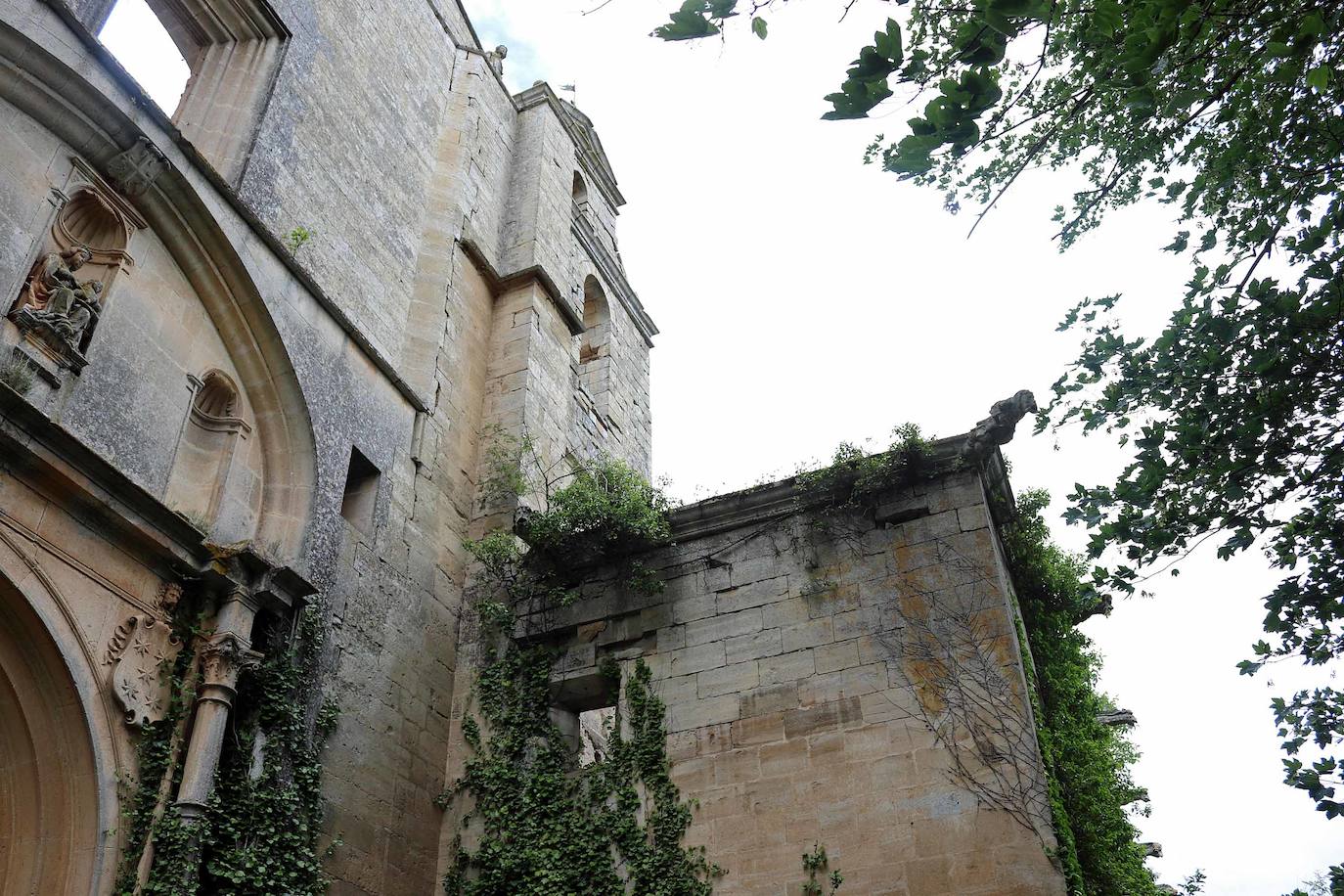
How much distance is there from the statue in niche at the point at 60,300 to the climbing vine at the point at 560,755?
405 centimetres

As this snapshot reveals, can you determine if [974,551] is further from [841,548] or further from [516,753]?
[516,753]

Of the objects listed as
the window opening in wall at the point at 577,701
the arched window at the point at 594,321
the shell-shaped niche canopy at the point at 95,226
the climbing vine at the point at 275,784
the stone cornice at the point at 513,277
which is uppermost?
the arched window at the point at 594,321

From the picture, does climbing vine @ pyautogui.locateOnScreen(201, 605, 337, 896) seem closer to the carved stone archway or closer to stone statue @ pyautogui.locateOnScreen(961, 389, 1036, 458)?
the carved stone archway

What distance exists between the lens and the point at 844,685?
27.7 ft

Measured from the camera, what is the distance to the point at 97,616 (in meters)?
6.73

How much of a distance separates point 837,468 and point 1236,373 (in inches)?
124

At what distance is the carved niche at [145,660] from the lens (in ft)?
22.0

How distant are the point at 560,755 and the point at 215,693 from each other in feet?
10.0

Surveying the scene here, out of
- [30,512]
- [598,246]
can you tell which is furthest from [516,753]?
[598,246]

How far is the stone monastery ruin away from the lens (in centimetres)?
662

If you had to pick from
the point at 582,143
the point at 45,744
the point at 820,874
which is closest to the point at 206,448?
the point at 45,744

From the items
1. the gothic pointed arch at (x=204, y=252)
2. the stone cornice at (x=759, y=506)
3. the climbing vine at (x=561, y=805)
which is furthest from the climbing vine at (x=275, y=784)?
the stone cornice at (x=759, y=506)

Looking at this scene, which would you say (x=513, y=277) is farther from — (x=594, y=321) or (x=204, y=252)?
(x=204, y=252)

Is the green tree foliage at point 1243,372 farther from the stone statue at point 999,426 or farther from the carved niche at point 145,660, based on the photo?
the carved niche at point 145,660
